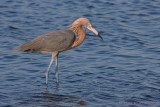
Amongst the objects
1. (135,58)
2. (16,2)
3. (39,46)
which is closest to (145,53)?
(135,58)

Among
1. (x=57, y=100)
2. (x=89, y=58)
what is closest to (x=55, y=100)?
(x=57, y=100)

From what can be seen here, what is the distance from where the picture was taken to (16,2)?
16625 millimetres

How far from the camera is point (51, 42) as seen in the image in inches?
350

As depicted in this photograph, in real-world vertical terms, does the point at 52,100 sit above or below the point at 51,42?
below

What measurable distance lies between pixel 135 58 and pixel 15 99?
167 inches

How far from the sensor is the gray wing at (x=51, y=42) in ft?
29.1

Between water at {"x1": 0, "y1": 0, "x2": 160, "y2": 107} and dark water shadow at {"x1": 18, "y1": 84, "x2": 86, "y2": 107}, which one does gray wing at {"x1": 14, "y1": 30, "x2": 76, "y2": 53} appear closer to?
water at {"x1": 0, "y1": 0, "x2": 160, "y2": 107}

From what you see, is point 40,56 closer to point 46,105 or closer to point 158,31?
point 46,105

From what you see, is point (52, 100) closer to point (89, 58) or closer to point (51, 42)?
point (51, 42)

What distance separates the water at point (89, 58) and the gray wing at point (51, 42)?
0.80 meters

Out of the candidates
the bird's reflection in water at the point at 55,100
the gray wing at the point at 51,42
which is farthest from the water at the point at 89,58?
the gray wing at the point at 51,42

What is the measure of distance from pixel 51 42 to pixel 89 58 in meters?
2.21

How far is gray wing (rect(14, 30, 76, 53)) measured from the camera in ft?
29.1

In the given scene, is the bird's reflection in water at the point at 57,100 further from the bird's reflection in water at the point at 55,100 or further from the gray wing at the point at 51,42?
the gray wing at the point at 51,42
